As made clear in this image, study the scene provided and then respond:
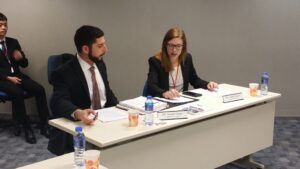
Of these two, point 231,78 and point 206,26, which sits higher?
point 206,26

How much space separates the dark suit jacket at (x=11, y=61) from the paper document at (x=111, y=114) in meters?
2.08

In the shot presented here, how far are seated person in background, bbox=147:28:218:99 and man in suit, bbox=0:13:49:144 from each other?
1638mm

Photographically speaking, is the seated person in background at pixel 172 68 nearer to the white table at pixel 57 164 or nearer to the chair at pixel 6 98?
the white table at pixel 57 164

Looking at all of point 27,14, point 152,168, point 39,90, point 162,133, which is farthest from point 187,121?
point 27,14

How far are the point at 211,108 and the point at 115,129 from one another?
849mm

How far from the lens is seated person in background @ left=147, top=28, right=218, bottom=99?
342 cm

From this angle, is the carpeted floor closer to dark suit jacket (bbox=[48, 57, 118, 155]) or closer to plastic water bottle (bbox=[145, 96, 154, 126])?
dark suit jacket (bbox=[48, 57, 118, 155])

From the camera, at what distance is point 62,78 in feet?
9.13

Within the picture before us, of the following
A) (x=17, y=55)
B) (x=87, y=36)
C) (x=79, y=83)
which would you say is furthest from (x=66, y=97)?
(x=17, y=55)

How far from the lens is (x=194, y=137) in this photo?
9.27ft

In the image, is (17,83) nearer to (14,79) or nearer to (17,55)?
(14,79)

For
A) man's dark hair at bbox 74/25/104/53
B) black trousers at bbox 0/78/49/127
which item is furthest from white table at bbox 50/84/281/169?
black trousers at bbox 0/78/49/127

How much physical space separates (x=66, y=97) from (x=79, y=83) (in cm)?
16

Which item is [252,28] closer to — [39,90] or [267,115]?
[267,115]
